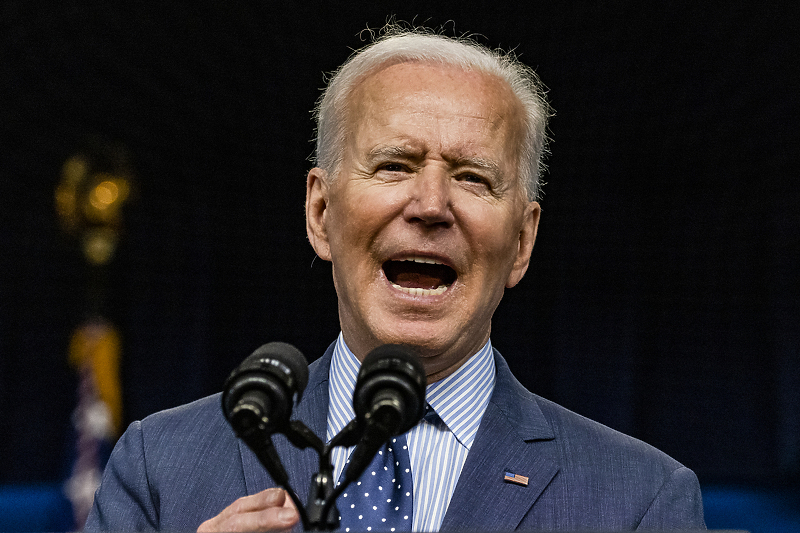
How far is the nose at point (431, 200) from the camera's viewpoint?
1401 millimetres

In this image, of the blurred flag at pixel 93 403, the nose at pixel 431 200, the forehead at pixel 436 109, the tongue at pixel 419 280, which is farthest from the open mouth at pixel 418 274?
the blurred flag at pixel 93 403

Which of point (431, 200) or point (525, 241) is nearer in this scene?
point (431, 200)

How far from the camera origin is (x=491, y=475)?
1419 millimetres

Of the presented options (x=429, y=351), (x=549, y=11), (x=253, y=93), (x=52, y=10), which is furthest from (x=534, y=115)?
(x=52, y=10)

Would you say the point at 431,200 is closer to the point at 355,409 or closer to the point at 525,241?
the point at 525,241

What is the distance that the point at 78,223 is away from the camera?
434 centimetres

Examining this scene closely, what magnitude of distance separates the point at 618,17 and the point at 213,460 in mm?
3545

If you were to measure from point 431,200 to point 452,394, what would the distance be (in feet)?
1.34

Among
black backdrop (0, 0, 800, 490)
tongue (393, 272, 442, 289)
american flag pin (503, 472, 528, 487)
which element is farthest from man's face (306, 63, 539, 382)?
black backdrop (0, 0, 800, 490)

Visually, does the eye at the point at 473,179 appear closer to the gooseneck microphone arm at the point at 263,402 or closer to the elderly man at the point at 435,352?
the elderly man at the point at 435,352

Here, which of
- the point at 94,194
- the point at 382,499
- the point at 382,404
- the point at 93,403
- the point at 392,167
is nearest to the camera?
the point at 382,404

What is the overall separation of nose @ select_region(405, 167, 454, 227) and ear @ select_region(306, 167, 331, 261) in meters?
0.28

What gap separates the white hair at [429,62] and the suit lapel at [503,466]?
486mm

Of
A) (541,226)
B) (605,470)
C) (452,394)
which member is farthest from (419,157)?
(541,226)
